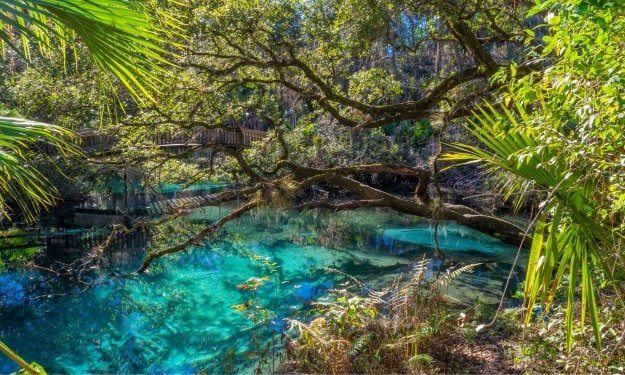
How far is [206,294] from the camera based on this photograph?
9148 millimetres

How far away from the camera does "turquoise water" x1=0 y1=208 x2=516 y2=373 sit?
6.34m

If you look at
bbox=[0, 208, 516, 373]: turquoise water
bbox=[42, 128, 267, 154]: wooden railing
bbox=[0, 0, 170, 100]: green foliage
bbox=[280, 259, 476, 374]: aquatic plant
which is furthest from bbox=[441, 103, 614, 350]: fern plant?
bbox=[0, 208, 516, 373]: turquoise water

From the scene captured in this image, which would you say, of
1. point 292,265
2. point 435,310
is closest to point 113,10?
point 435,310

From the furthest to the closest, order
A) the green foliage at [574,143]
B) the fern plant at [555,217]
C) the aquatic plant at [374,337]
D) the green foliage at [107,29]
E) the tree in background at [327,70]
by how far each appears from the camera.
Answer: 1. the tree in background at [327,70]
2. the aquatic plant at [374,337]
3. the fern plant at [555,217]
4. the green foliage at [574,143]
5. the green foliage at [107,29]

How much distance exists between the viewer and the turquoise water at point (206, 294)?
20.8 feet

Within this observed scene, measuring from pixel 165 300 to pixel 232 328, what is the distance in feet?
7.11

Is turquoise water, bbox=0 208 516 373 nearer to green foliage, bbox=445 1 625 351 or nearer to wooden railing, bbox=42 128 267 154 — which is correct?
wooden railing, bbox=42 128 267 154

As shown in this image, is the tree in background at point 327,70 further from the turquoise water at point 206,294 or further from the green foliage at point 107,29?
the green foliage at point 107,29

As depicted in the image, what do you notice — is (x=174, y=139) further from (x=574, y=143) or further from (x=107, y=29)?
(x=107, y=29)

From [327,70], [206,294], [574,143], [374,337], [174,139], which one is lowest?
[206,294]

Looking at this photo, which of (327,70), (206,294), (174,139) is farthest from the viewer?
(174,139)

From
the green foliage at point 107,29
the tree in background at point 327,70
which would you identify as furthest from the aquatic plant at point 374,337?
the green foliage at point 107,29

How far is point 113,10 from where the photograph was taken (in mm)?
1038

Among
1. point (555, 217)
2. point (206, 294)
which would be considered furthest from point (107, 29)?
point (206, 294)
